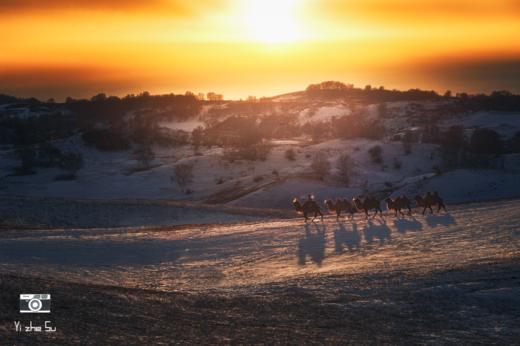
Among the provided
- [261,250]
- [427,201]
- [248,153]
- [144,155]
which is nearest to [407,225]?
[427,201]

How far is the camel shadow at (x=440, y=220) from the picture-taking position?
3209 cm

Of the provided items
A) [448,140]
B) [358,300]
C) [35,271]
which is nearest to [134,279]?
[35,271]

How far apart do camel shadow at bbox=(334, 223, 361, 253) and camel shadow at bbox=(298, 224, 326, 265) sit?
2.00ft

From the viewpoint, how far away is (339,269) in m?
23.7

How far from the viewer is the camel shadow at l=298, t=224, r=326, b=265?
86.9ft

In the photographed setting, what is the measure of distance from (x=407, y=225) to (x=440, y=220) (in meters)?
2.04

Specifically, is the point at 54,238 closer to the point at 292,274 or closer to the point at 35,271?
the point at 35,271

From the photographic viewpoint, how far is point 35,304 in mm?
16484

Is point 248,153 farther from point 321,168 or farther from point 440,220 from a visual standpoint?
point 440,220

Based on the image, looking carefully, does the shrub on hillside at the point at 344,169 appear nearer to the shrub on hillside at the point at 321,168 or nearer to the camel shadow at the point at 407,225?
the shrub on hillside at the point at 321,168

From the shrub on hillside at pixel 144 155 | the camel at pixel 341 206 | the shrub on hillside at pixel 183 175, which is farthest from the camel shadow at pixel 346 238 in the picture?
the shrub on hillside at pixel 144 155

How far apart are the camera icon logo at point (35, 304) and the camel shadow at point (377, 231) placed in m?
15.6

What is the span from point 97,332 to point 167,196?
79.2m

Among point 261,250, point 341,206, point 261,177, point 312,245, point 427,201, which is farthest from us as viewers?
point 261,177
